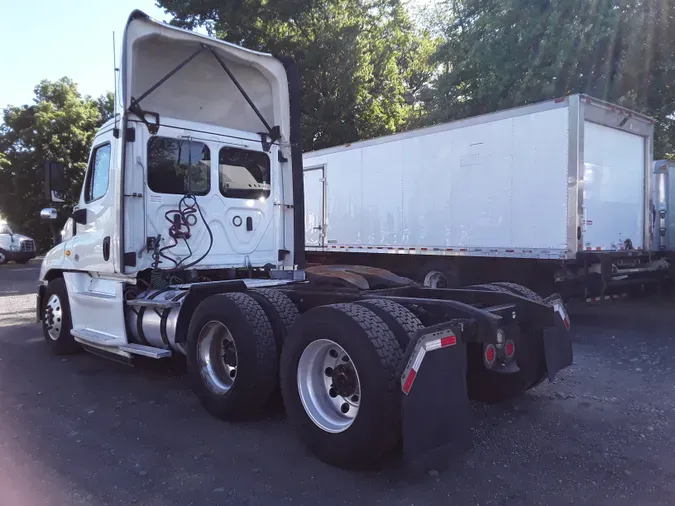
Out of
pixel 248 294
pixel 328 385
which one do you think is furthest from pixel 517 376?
pixel 248 294

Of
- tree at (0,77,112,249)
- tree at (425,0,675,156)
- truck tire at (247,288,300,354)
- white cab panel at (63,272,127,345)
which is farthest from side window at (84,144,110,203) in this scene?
tree at (0,77,112,249)

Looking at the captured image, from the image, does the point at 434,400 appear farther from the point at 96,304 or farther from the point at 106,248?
the point at 96,304

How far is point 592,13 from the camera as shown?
11.7 metres

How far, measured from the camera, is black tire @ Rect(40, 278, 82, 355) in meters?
6.95

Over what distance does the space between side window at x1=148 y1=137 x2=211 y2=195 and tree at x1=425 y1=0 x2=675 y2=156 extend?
30.0ft

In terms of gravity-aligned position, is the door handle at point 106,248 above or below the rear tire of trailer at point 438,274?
above

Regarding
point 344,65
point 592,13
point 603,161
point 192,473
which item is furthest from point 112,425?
point 344,65

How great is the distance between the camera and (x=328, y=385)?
3.93 meters

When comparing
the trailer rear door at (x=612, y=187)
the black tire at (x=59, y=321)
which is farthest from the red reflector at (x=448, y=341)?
the trailer rear door at (x=612, y=187)

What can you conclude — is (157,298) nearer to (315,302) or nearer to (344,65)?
(315,302)

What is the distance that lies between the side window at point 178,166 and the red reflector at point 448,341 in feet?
12.2

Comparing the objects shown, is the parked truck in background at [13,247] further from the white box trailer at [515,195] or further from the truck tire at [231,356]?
the truck tire at [231,356]

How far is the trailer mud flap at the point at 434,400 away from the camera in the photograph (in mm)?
3207

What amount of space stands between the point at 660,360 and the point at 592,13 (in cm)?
842
